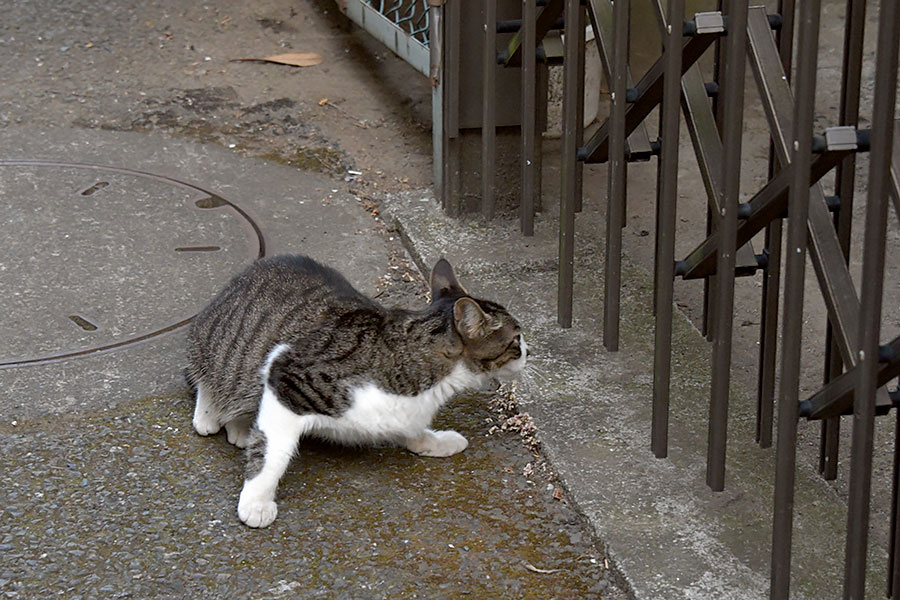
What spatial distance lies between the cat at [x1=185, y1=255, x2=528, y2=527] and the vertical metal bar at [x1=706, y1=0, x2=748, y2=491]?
66 centimetres

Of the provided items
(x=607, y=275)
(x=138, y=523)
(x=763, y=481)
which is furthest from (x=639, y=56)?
(x=138, y=523)

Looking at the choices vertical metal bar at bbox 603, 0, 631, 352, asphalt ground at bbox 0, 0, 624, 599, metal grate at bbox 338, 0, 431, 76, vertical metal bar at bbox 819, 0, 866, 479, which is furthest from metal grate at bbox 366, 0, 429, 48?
vertical metal bar at bbox 819, 0, 866, 479

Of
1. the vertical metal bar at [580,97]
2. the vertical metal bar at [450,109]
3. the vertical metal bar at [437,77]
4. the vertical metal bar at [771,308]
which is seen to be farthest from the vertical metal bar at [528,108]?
the vertical metal bar at [771,308]

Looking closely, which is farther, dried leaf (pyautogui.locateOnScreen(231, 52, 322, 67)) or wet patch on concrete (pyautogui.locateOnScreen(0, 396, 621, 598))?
dried leaf (pyautogui.locateOnScreen(231, 52, 322, 67))

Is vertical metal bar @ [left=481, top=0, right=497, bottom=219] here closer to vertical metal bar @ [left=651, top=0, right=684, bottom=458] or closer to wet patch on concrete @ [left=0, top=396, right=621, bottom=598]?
wet patch on concrete @ [left=0, top=396, right=621, bottom=598]

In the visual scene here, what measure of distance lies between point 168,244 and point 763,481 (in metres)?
2.34

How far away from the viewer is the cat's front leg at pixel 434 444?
323 cm

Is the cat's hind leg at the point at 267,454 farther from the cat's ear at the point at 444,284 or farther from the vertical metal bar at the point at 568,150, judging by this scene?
the vertical metal bar at the point at 568,150

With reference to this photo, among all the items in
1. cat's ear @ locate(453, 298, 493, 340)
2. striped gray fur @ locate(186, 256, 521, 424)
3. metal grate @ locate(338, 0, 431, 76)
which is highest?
A: metal grate @ locate(338, 0, 431, 76)

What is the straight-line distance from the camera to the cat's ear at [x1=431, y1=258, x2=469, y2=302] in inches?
129

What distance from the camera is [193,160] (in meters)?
4.99

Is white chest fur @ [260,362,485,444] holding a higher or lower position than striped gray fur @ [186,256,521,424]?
lower

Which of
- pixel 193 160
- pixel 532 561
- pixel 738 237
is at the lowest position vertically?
pixel 532 561

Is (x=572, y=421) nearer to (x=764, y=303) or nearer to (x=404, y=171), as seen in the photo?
(x=764, y=303)
